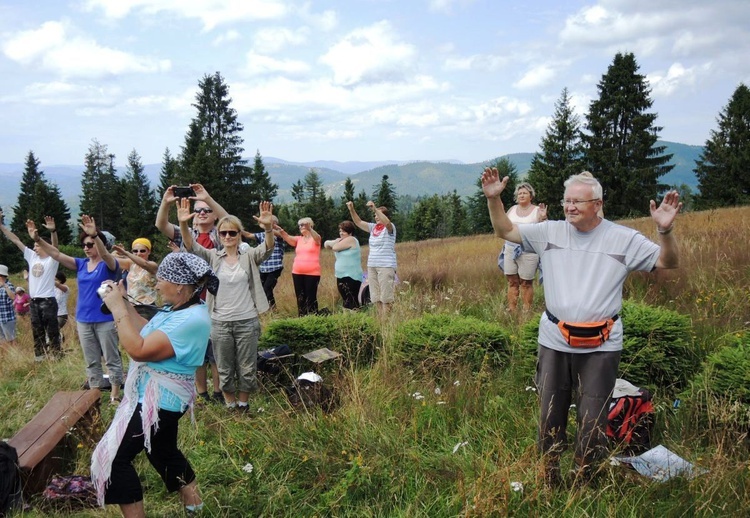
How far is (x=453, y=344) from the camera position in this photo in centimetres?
479

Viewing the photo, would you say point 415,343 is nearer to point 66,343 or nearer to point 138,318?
A: point 138,318

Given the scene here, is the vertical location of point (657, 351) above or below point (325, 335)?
above

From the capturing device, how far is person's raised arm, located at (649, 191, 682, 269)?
111 inches

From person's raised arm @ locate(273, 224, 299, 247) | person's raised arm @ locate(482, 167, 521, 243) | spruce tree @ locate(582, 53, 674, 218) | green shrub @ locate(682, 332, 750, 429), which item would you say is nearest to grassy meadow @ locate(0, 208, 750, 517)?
Result: green shrub @ locate(682, 332, 750, 429)

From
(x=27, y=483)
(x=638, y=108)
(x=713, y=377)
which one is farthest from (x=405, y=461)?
(x=638, y=108)

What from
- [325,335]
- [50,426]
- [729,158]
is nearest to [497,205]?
[325,335]

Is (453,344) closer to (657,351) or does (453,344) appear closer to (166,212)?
(657,351)

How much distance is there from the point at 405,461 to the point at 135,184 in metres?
62.6

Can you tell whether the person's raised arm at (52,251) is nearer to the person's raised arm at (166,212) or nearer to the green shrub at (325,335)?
the person's raised arm at (166,212)

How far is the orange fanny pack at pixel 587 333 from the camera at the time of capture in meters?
2.86

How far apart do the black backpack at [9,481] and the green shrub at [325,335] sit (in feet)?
8.21

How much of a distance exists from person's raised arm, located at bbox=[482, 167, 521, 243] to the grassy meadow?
1.33 m

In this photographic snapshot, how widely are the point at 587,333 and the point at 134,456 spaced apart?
2.54 metres

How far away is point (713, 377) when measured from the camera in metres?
3.66
